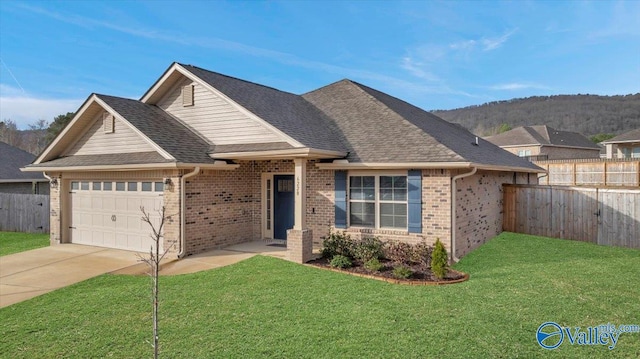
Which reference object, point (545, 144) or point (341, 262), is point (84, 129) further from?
point (545, 144)

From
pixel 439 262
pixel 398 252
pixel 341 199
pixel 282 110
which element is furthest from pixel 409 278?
pixel 282 110

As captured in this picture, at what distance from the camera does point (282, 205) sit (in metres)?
13.0

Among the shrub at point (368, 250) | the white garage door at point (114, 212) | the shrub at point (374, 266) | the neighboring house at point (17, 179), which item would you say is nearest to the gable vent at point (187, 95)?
the white garage door at point (114, 212)

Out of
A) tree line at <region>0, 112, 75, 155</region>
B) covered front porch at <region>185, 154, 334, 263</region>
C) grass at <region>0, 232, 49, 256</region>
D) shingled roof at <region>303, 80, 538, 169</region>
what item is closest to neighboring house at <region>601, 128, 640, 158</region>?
shingled roof at <region>303, 80, 538, 169</region>

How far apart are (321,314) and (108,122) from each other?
1026 centimetres

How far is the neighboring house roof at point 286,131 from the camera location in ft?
34.5

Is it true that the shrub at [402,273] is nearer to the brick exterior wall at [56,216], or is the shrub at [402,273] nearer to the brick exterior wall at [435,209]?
the brick exterior wall at [435,209]

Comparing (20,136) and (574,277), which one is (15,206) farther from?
(20,136)

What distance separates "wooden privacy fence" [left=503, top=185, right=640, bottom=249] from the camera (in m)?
11.9

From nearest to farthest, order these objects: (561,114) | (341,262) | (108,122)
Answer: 1. (341,262)
2. (108,122)
3. (561,114)

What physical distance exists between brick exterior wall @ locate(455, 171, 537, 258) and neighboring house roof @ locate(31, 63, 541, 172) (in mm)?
739

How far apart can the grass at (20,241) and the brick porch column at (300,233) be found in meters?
9.47

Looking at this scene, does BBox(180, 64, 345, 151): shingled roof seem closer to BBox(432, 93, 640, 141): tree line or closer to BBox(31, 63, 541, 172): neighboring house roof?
BBox(31, 63, 541, 172): neighboring house roof

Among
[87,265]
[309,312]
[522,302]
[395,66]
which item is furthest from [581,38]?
[87,265]
